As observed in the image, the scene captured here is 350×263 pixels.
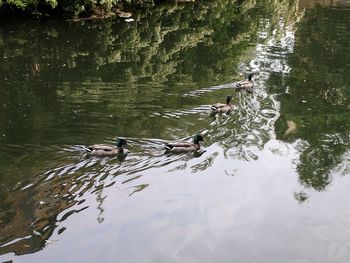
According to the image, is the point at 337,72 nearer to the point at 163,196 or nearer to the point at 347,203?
the point at 347,203

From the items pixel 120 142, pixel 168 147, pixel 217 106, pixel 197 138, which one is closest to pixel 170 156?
pixel 168 147

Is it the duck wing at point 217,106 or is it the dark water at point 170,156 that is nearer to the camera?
the dark water at point 170,156

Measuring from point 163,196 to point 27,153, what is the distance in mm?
3471

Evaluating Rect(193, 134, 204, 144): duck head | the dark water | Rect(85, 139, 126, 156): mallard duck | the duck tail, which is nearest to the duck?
the dark water

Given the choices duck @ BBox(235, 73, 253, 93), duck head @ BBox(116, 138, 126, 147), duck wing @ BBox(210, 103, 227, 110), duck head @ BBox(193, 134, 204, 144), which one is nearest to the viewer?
duck head @ BBox(116, 138, 126, 147)

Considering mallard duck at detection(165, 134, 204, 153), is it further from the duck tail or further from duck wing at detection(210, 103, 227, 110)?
duck wing at detection(210, 103, 227, 110)

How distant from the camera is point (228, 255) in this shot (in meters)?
8.96

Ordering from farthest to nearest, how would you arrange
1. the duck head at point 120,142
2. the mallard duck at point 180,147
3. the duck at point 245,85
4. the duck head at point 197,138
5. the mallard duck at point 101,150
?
the duck at point 245,85 → the duck head at point 197,138 → the mallard duck at point 180,147 → the duck head at point 120,142 → the mallard duck at point 101,150

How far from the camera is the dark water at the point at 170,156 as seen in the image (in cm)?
923

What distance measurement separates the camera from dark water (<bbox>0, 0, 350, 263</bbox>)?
30.3 ft

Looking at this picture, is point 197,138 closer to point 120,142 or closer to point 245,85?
point 120,142

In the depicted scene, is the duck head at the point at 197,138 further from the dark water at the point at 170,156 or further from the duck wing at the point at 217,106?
the duck wing at the point at 217,106

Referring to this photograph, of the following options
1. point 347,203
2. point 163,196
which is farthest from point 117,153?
point 347,203

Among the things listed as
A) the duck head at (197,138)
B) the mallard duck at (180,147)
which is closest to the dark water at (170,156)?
the mallard duck at (180,147)
